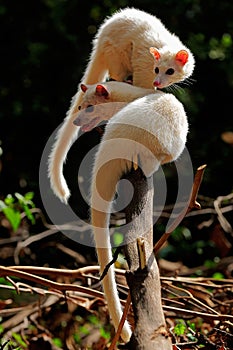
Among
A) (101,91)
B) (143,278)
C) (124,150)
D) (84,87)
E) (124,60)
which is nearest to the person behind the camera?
(143,278)

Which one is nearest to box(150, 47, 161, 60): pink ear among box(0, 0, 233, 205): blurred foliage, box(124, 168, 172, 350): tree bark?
box(124, 168, 172, 350): tree bark

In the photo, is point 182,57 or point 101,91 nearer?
point 101,91

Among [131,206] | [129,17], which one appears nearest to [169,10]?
[129,17]

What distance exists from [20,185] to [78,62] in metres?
1.08

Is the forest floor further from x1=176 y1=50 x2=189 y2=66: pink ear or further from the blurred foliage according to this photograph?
x1=176 y1=50 x2=189 y2=66: pink ear

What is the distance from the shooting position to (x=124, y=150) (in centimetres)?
160

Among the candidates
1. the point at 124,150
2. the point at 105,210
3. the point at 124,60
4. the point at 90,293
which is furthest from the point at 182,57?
the point at 90,293

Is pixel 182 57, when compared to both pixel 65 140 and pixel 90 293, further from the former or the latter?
pixel 90 293

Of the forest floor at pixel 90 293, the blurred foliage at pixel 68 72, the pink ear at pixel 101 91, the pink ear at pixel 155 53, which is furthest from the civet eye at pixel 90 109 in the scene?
the blurred foliage at pixel 68 72

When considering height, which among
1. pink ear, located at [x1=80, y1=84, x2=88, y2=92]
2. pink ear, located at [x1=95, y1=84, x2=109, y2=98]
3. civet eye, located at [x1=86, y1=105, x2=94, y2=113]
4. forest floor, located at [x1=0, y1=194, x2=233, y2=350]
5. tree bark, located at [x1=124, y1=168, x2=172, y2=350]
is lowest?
forest floor, located at [x1=0, y1=194, x2=233, y2=350]

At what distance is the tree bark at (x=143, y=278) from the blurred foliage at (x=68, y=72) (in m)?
2.93

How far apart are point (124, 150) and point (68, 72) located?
3.10 meters

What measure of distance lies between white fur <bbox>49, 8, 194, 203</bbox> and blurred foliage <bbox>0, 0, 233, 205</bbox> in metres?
2.21

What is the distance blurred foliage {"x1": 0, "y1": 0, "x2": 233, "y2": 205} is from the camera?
4527mm
